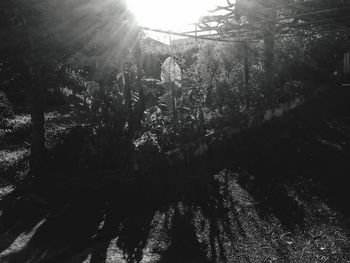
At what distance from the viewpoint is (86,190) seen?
7.21 m

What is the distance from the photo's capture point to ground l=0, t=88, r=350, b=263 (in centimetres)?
483

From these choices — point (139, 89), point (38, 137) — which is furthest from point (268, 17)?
point (38, 137)

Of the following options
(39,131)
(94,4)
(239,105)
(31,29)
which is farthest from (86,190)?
(239,105)

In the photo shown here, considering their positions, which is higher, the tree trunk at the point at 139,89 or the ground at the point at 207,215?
the tree trunk at the point at 139,89

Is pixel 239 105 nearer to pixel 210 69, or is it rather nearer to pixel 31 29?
pixel 210 69

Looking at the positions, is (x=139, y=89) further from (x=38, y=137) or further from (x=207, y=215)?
(x=207, y=215)

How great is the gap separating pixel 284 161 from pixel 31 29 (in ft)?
20.1

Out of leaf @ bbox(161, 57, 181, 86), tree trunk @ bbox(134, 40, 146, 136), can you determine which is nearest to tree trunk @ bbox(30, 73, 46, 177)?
tree trunk @ bbox(134, 40, 146, 136)

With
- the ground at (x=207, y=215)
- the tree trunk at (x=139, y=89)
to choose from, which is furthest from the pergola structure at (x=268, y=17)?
the ground at (x=207, y=215)

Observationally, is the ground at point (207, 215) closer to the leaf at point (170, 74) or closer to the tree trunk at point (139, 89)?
the tree trunk at point (139, 89)

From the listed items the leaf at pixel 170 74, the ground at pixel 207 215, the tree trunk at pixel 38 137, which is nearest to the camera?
the ground at pixel 207 215

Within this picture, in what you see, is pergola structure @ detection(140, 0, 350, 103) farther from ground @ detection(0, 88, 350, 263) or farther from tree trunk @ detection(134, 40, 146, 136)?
ground @ detection(0, 88, 350, 263)

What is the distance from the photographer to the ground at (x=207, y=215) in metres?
4.83

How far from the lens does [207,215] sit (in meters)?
5.87
